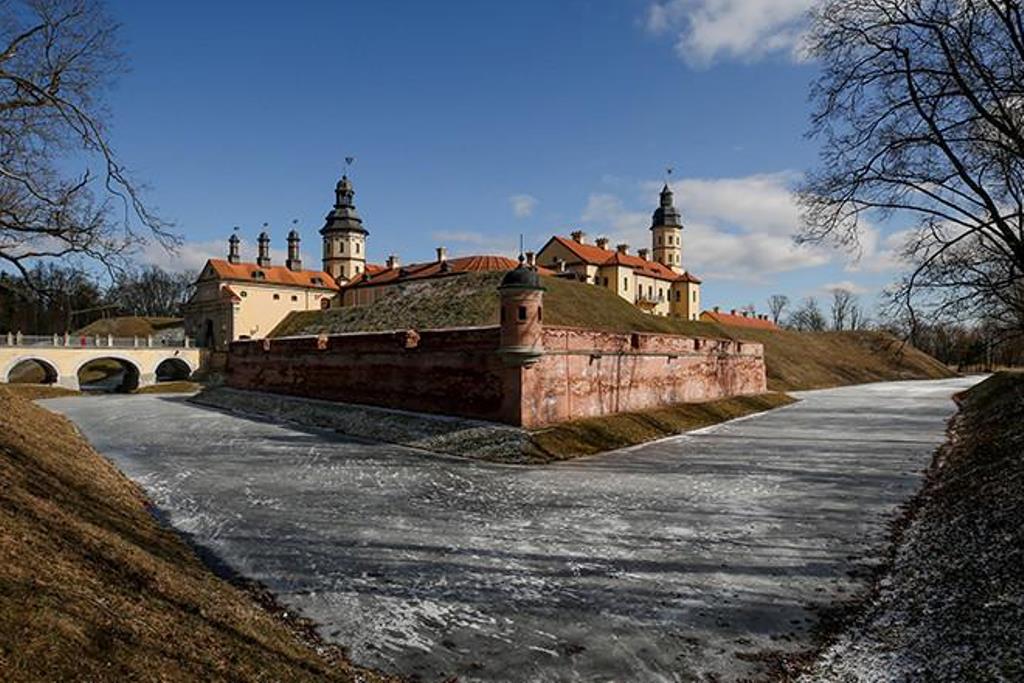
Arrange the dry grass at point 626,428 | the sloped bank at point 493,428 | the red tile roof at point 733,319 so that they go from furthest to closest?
1. the red tile roof at point 733,319
2. the dry grass at point 626,428
3. the sloped bank at point 493,428

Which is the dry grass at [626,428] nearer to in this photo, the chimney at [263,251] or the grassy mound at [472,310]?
the grassy mound at [472,310]

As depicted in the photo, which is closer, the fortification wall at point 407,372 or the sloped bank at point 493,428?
the sloped bank at point 493,428

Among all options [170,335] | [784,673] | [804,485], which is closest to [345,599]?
[784,673]

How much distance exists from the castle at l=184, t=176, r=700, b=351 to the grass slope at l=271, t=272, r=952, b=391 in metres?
3.22

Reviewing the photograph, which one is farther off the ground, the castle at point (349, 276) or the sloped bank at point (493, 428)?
the castle at point (349, 276)

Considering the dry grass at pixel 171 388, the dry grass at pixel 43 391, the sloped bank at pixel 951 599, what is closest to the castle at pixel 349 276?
the dry grass at pixel 171 388

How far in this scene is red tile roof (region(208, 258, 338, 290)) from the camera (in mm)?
59844

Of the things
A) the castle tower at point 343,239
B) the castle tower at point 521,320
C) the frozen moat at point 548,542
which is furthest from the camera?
the castle tower at point 343,239

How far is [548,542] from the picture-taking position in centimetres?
980

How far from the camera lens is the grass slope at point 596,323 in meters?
42.3

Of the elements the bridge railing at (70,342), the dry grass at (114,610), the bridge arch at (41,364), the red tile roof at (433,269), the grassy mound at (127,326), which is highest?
the red tile roof at (433,269)

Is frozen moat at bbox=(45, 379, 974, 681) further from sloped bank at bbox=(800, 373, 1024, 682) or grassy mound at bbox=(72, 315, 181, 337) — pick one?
grassy mound at bbox=(72, 315, 181, 337)

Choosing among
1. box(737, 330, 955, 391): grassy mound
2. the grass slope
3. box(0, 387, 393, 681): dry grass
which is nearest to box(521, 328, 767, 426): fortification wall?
the grass slope

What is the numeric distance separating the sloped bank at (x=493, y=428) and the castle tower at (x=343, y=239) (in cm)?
3964
